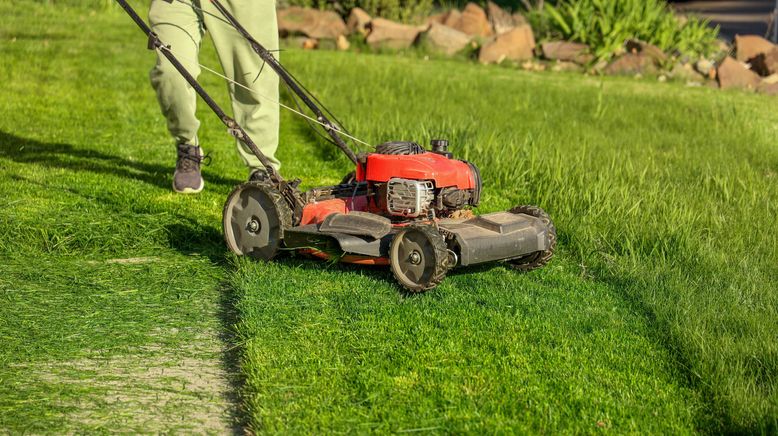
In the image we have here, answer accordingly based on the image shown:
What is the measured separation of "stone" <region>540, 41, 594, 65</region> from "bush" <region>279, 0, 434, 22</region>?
2.49 metres

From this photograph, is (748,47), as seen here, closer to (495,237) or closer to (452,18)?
(452,18)

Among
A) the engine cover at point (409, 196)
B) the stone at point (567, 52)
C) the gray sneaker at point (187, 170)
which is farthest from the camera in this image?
the stone at point (567, 52)

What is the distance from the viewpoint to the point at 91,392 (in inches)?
143

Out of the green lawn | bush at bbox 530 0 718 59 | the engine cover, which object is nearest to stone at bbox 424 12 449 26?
bush at bbox 530 0 718 59

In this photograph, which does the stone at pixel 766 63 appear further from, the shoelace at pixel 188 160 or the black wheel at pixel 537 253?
the black wheel at pixel 537 253

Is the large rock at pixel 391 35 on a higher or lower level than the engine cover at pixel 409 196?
lower

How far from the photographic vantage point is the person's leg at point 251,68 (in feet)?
18.9

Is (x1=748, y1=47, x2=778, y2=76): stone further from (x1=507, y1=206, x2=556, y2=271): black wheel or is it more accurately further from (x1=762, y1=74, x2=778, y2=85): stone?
(x1=507, y1=206, x2=556, y2=271): black wheel

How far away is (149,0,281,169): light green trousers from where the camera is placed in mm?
5758

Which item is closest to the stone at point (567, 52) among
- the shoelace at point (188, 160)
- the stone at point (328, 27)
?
the stone at point (328, 27)

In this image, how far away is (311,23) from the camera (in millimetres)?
14055

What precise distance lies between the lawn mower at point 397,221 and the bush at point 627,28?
25.6 feet

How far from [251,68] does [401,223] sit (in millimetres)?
1526

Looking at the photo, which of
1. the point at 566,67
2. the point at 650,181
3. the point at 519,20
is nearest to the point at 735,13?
the point at 519,20
